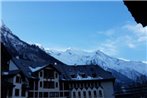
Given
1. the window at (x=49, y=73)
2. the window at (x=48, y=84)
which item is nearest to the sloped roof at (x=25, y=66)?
the window at (x=49, y=73)

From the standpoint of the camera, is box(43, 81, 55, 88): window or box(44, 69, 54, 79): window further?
box(44, 69, 54, 79): window

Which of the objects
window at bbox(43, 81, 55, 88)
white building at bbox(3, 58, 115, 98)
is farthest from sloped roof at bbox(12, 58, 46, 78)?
window at bbox(43, 81, 55, 88)

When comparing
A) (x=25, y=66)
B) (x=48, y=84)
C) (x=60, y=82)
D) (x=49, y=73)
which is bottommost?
(x=48, y=84)

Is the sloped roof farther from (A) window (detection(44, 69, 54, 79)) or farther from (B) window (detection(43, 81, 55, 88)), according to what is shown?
(B) window (detection(43, 81, 55, 88))

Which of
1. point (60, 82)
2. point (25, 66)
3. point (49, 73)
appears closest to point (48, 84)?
point (49, 73)

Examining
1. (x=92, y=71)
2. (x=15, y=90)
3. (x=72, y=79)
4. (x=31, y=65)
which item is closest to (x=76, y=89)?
(x=72, y=79)

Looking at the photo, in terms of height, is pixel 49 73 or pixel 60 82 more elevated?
pixel 49 73

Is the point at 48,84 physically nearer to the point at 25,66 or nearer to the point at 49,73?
the point at 49,73

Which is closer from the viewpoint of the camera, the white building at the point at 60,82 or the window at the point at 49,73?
the white building at the point at 60,82

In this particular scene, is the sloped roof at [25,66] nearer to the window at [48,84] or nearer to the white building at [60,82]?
the white building at [60,82]

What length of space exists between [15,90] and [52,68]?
13.3m

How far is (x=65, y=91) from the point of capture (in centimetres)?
6769

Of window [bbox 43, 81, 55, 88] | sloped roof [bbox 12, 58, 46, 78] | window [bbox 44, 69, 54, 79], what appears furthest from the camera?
window [bbox 44, 69, 54, 79]

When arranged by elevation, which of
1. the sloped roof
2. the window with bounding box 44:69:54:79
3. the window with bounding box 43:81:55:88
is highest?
the sloped roof
